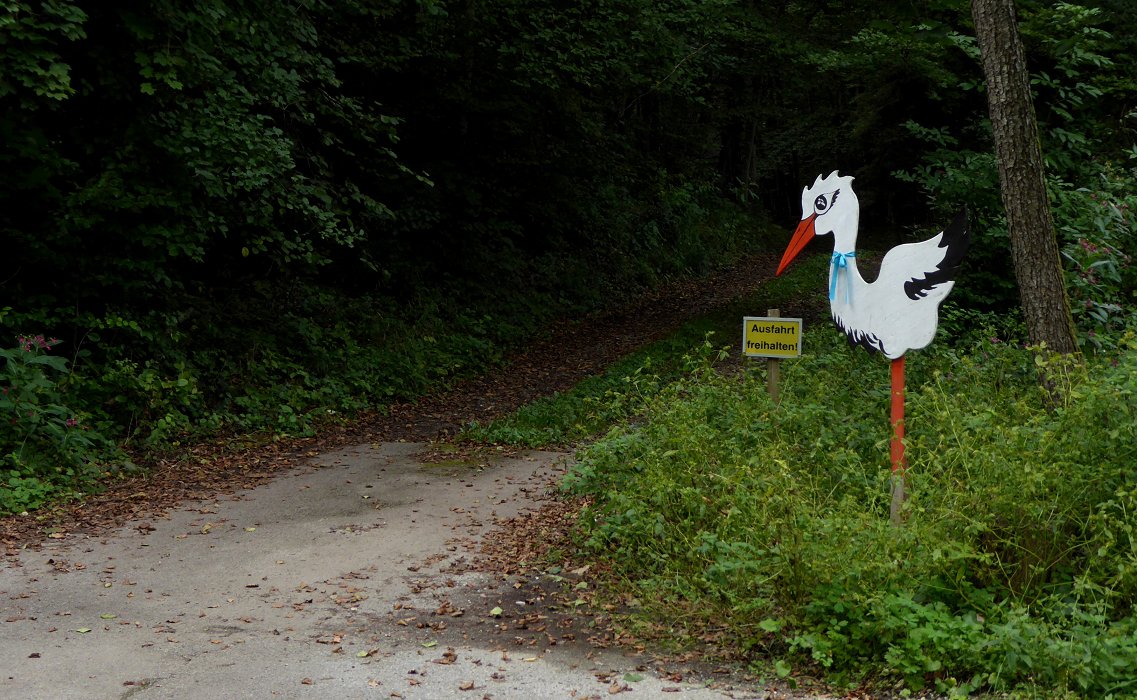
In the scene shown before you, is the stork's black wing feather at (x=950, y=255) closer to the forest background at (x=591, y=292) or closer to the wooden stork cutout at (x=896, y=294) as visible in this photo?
the wooden stork cutout at (x=896, y=294)

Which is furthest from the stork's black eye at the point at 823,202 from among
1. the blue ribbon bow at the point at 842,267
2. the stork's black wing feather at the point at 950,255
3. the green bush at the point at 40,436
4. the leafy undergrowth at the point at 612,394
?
the green bush at the point at 40,436

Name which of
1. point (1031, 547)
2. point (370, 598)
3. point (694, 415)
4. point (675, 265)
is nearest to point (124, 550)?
point (370, 598)

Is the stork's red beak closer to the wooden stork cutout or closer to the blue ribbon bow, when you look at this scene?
the wooden stork cutout

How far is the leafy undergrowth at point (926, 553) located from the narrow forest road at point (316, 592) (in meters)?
0.52

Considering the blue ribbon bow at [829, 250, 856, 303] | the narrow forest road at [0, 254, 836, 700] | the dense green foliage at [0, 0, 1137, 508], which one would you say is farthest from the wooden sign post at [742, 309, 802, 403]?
the dense green foliage at [0, 0, 1137, 508]

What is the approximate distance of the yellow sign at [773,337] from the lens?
8.05 m

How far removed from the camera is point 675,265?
25.9m

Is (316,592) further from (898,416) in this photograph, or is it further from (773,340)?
(773,340)

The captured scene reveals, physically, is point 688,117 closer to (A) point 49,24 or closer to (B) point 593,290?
(B) point 593,290

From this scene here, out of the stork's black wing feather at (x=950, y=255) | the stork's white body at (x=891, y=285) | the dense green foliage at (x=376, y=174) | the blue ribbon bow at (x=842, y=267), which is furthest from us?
the dense green foliage at (x=376, y=174)

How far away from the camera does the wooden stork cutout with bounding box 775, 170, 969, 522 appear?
6.03 m

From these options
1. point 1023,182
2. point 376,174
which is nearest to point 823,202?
point 1023,182

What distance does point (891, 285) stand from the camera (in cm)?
639

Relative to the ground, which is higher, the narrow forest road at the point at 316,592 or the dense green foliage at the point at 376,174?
the dense green foliage at the point at 376,174
